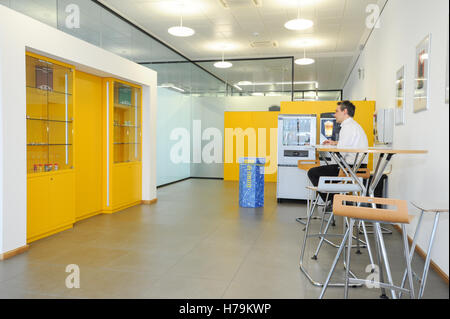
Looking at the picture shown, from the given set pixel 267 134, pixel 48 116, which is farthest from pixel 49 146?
pixel 267 134

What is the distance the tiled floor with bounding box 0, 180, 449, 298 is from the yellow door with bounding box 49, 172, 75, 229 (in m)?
0.20

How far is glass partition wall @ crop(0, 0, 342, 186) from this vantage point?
208 inches

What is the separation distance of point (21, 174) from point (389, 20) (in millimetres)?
5665

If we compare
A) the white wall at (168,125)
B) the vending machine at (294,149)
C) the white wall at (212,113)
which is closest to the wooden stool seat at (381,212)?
the vending machine at (294,149)

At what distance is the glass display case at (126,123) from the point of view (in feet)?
20.2

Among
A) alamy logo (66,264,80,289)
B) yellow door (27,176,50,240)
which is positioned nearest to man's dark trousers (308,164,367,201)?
alamy logo (66,264,80,289)

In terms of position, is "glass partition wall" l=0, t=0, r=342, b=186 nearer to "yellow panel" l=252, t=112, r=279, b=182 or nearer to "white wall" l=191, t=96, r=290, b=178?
"white wall" l=191, t=96, r=290, b=178

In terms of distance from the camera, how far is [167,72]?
9266mm

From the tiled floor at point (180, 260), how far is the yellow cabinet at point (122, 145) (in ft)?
1.55

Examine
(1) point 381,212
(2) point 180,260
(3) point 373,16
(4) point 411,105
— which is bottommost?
(2) point 180,260

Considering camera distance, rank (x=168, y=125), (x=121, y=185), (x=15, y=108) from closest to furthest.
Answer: (x=15, y=108), (x=121, y=185), (x=168, y=125)

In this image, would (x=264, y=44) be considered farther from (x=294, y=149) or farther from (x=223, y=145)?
(x=294, y=149)

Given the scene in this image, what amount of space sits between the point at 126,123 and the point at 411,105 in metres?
4.44
